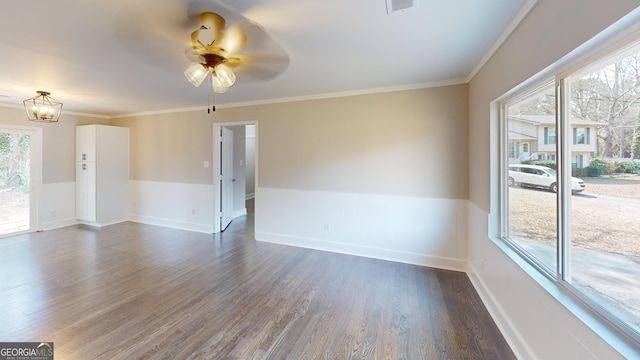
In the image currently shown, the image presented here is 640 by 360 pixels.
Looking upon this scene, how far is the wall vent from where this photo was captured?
5.03ft

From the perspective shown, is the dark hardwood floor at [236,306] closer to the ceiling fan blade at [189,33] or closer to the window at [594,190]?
the window at [594,190]

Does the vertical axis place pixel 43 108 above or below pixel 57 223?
above

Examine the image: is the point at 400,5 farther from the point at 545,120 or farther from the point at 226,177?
the point at 226,177

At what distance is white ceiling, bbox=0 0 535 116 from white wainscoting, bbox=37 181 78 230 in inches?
89.1

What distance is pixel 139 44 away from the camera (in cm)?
208

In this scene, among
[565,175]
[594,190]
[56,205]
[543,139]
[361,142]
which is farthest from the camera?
[56,205]

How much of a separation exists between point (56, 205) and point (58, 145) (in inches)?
47.3

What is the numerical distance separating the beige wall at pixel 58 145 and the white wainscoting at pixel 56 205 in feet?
0.46

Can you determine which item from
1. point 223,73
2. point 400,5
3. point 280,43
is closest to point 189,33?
point 223,73

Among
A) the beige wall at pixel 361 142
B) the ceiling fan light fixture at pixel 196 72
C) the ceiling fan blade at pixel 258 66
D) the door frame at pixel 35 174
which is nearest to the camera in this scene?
the ceiling fan light fixture at pixel 196 72

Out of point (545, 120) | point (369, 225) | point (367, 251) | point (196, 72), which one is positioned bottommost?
point (367, 251)

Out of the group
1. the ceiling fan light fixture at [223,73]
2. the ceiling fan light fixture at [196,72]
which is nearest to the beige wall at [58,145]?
the ceiling fan light fixture at [196,72]

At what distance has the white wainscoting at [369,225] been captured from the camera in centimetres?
313

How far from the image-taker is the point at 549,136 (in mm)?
1618
